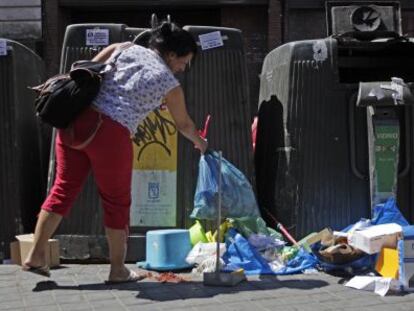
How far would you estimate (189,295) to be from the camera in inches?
151

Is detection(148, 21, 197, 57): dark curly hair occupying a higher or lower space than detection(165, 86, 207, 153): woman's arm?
higher

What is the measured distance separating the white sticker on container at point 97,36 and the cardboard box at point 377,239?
8.07ft

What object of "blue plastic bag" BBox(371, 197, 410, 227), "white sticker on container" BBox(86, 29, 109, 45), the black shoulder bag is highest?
"white sticker on container" BBox(86, 29, 109, 45)

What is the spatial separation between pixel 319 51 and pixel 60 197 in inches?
94.2

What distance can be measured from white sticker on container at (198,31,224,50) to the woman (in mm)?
1021

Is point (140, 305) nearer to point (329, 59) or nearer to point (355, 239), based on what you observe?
point (355, 239)

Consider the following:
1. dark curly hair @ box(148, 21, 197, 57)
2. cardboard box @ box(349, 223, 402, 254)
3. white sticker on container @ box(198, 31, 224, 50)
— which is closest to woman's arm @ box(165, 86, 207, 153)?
dark curly hair @ box(148, 21, 197, 57)

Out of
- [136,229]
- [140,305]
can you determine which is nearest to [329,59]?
[136,229]

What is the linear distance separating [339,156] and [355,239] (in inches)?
35.7

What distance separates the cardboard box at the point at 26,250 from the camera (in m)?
4.61

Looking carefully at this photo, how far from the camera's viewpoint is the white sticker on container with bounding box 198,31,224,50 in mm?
5078

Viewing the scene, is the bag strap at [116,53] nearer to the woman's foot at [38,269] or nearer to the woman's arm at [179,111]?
the woman's arm at [179,111]

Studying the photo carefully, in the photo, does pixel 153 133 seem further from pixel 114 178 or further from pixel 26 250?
pixel 26 250

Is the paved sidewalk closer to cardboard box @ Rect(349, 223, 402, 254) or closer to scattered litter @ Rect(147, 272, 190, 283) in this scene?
scattered litter @ Rect(147, 272, 190, 283)
